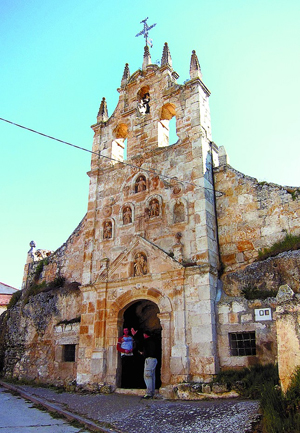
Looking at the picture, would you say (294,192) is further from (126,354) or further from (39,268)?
(39,268)

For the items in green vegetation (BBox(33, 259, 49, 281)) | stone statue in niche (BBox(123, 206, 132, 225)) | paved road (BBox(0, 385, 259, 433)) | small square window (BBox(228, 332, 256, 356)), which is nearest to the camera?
paved road (BBox(0, 385, 259, 433))

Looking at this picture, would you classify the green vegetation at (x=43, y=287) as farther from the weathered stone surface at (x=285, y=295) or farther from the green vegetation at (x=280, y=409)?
the weathered stone surface at (x=285, y=295)

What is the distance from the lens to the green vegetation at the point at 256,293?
1028cm

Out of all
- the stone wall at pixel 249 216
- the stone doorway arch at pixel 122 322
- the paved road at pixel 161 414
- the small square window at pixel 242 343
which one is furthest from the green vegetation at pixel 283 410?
the stone wall at pixel 249 216

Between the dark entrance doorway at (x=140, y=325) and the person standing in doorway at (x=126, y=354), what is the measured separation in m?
0.12

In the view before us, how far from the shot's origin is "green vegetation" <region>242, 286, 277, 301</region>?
10276mm

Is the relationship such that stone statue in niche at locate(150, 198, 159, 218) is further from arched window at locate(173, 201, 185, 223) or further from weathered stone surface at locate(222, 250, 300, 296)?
weathered stone surface at locate(222, 250, 300, 296)

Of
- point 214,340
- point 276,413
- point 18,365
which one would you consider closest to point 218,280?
point 214,340

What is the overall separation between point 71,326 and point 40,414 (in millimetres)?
5116

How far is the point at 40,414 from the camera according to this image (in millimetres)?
8633

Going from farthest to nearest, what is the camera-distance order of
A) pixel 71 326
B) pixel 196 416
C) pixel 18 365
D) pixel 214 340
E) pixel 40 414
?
pixel 18 365 → pixel 71 326 → pixel 214 340 → pixel 40 414 → pixel 196 416

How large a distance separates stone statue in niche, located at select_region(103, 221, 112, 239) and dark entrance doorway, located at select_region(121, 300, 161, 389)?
8.63 ft

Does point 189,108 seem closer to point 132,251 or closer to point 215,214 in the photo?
point 215,214

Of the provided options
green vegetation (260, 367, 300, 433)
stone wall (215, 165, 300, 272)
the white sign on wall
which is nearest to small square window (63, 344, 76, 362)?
stone wall (215, 165, 300, 272)
